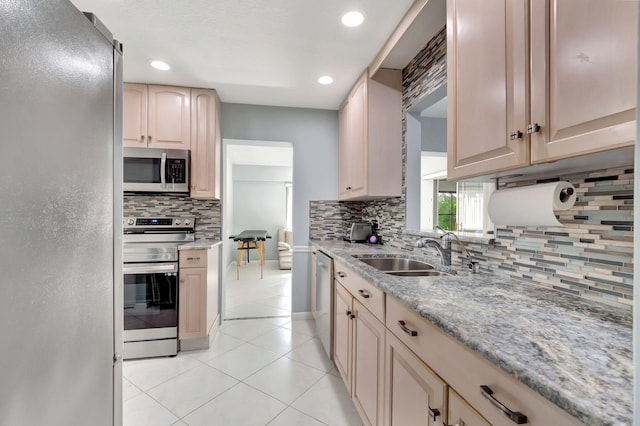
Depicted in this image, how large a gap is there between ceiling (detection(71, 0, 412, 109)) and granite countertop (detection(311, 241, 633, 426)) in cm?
162

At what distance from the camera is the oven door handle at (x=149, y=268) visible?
2268mm

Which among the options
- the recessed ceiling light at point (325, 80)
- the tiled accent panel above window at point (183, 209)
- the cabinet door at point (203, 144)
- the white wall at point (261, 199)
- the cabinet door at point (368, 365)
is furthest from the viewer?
the white wall at point (261, 199)

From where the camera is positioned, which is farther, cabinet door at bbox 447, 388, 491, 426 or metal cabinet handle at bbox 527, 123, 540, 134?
metal cabinet handle at bbox 527, 123, 540, 134

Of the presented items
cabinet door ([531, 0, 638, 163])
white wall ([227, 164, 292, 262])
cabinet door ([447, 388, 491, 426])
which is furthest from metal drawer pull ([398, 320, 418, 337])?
white wall ([227, 164, 292, 262])

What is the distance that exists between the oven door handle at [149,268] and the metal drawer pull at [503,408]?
238 cm

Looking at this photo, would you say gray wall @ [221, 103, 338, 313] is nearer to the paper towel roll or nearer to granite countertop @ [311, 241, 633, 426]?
granite countertop @ [311, 241, 633, 426]

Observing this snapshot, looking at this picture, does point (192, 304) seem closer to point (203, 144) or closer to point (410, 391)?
point (203, 144)

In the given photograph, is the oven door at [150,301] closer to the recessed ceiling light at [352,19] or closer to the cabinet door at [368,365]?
the cabinet door at [368,365]

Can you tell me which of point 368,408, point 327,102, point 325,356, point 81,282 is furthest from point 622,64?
point 327,102

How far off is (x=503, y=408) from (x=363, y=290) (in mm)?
887

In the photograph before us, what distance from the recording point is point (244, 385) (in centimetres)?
192

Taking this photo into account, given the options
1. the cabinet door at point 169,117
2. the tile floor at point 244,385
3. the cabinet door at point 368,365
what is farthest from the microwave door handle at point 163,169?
the cabinet door at point 368,365

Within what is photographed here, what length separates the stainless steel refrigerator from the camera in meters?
0.52

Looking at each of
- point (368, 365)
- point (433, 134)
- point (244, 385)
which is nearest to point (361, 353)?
point (368, 365)
